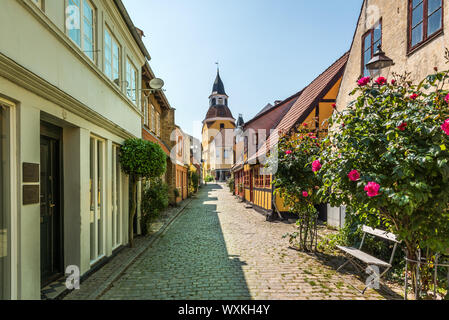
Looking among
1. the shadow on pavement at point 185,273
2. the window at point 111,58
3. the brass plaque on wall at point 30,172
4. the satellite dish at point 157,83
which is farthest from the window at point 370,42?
the brass plaque on wall at point 30,172

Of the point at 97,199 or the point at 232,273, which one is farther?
the point at 97,199

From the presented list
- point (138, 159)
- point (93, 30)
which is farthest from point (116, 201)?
point (93, 30)

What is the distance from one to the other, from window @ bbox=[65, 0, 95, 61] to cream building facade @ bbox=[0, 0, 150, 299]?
0.05ft

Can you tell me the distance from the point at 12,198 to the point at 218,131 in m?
56.4

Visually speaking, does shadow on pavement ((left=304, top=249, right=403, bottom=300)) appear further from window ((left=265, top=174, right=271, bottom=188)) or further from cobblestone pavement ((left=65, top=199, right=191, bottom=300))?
window ((left=265, top=174, right=271, bottom=188))

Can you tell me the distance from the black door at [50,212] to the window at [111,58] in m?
2.12

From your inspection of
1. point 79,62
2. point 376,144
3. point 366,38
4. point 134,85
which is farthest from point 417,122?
point 134,85

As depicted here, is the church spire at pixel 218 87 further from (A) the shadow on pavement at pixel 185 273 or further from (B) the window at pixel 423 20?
(B) the window at pixel 423 20

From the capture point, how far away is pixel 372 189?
3.01 metres

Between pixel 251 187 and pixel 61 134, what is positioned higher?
pixel 61 134

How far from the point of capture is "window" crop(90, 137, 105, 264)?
17.1ft

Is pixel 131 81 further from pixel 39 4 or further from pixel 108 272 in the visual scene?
pixel 108 272

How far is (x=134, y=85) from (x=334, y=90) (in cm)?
798

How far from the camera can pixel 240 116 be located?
55.6 m
